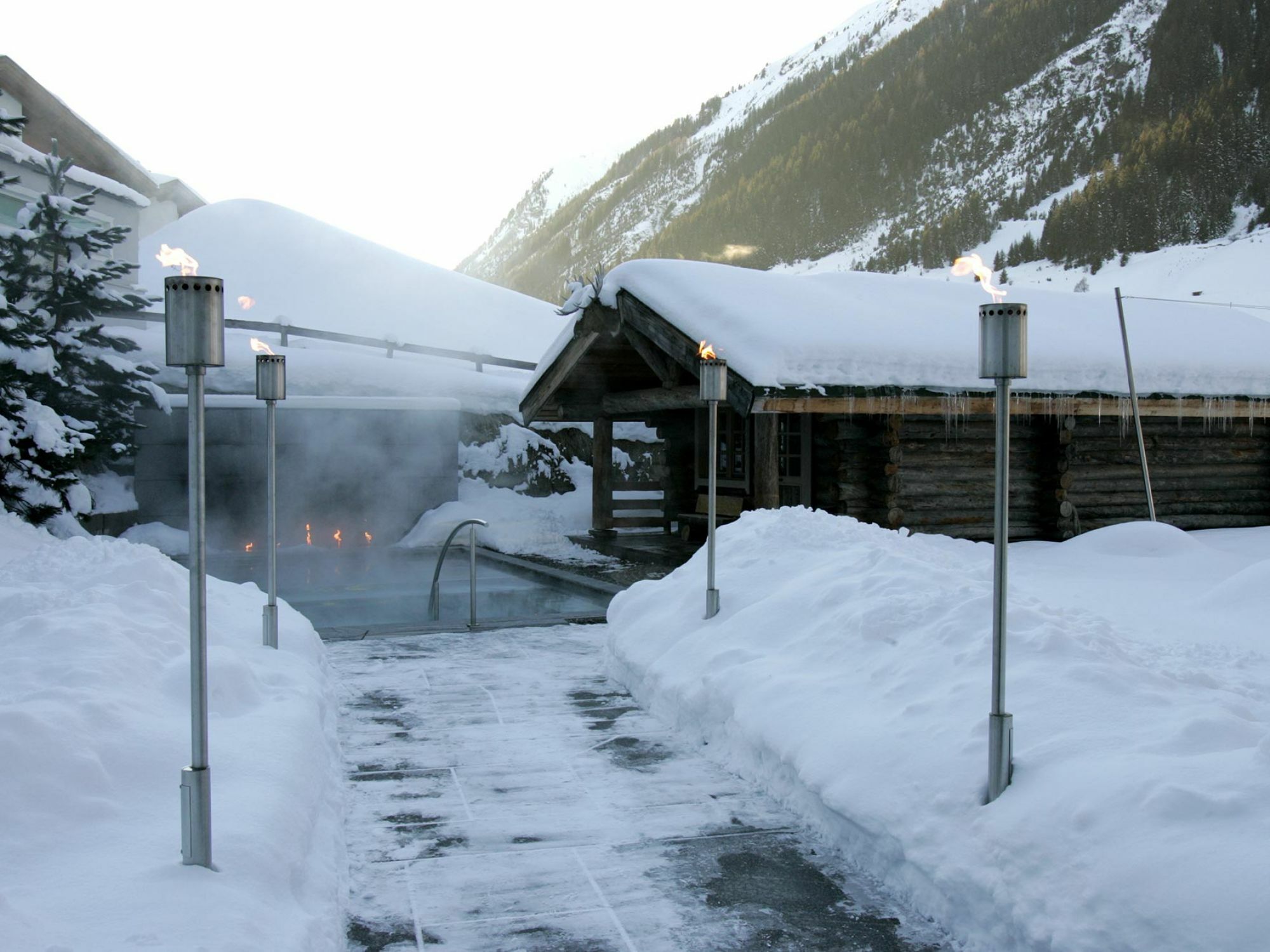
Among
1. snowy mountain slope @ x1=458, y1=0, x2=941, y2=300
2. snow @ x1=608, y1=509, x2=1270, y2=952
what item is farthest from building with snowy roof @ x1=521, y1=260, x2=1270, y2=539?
snowy mountain slope @ x1=458, y1=0, x2=941, y2=300

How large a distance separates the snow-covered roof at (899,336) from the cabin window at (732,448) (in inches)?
87.1

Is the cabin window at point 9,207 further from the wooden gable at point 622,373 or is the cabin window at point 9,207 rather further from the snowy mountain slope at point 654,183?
the snowy mountain slope at point 654,183

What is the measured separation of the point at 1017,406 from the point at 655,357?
467 centimetres

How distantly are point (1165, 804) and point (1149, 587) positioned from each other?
7010 mm

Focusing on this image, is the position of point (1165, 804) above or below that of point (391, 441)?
below

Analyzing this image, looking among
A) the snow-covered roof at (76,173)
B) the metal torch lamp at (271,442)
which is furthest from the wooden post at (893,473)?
the snow-covered roof at (76,173)

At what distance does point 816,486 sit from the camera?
1330 centimetres

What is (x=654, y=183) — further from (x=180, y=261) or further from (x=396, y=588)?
(x=180, y=261)

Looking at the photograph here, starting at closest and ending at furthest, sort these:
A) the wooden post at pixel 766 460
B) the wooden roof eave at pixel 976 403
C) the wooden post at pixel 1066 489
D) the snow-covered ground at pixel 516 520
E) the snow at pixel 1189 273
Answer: the wooden roof eave at pixel 976 403 < the wooden post at pixel 766 460 < the wooden post at pixel 1066 489 < the snow-covered ground at pixel 516 520 < the snow at pixel 1189 273

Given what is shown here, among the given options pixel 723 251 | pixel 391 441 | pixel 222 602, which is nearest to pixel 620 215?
pixel 723 251

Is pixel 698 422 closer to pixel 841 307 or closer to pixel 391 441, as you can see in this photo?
pixel 841 307

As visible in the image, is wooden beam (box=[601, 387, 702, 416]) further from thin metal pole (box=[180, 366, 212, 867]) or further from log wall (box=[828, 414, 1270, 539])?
thin metal pole (box=[180, 366, 212, 867])

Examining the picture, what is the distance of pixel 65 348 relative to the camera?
1291 cm

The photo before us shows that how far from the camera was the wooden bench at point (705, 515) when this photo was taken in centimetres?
1457
